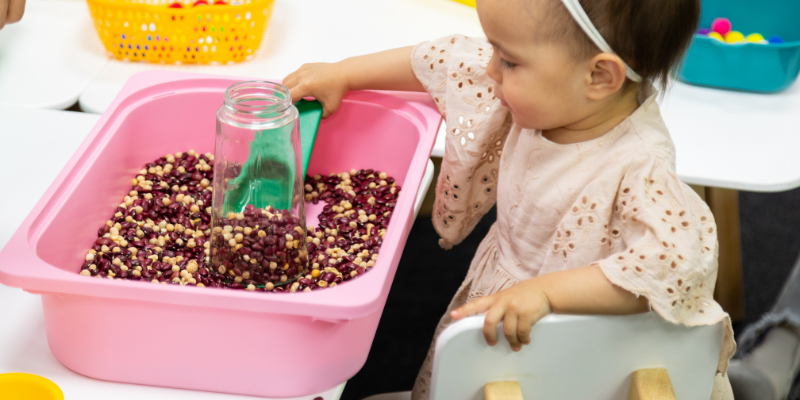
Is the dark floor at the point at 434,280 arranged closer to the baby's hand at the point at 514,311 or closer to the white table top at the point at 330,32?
the white table top at the point at 330,32

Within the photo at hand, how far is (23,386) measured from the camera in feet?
2.31

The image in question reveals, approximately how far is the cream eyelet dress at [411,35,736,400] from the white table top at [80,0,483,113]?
0.47 metres

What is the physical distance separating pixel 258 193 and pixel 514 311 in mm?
407

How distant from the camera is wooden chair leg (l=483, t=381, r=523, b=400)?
763 mm

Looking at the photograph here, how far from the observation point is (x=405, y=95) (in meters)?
1.13

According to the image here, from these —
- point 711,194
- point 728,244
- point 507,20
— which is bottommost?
point 728,244

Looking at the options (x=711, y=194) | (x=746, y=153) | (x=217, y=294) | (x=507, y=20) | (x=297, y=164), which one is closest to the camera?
(x=217, y=294)

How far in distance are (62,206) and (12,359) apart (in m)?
0.19

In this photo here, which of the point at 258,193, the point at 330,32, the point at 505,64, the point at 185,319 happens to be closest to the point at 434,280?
the point at 330,32

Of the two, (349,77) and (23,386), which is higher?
(349,77)

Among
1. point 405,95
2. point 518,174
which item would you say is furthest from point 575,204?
point 405,95

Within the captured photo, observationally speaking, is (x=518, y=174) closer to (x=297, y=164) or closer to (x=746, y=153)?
(x=297, y=164)

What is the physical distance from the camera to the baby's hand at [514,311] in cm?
74

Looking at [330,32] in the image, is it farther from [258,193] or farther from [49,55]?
[258,193]
